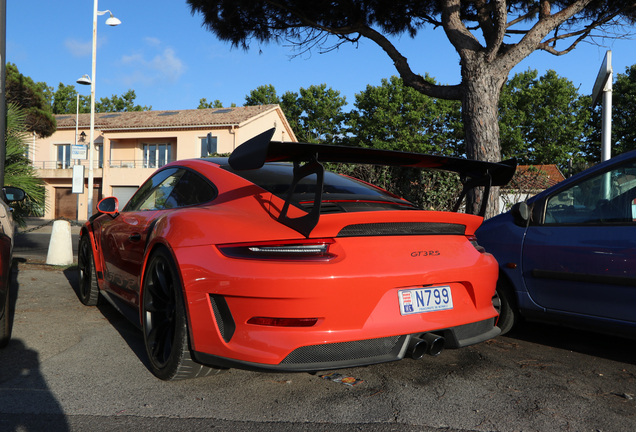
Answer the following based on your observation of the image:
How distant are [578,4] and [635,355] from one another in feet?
21.4

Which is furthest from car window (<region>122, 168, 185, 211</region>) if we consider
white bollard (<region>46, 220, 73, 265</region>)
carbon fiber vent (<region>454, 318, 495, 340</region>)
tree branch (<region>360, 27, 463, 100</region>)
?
tree branch (<region>360, 27, 463, 100</region>)

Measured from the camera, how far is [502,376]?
3.02m

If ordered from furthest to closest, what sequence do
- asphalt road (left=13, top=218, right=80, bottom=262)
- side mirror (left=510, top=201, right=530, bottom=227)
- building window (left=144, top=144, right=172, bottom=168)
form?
building window (left=144, top=144, right=172, bottom=168), asphalt road (left=13, top=218, right=80, bottom=262), side mirror (left=510, top=201, right=530, bottom=227)

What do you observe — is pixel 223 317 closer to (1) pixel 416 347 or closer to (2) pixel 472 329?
(1) pixel 416 347

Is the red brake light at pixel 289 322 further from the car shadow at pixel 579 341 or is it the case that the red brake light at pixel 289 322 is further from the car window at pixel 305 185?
the car shadow at pixel 579 341

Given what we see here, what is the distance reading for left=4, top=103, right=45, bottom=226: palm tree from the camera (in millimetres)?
8057

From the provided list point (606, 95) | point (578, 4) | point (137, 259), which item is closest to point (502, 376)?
point (137, 259)

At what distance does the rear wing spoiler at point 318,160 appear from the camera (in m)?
2.34

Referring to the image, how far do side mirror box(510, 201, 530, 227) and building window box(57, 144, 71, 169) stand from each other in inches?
1479

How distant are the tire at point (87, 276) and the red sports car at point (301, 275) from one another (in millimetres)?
1852

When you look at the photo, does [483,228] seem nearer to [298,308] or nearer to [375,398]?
[375,398]

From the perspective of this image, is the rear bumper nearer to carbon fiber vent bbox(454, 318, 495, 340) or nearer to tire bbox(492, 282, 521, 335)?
carbon fiber vent bbox(454, 318, 495, 340)

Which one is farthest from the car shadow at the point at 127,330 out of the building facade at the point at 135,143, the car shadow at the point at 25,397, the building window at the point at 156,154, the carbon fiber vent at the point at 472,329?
the building window at the point at 156,154

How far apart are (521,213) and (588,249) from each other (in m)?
0.54
